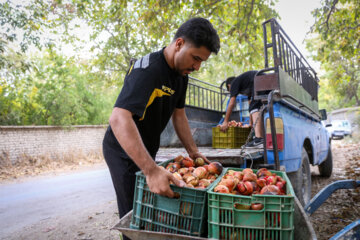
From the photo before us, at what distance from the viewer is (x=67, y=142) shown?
14070 millimetres

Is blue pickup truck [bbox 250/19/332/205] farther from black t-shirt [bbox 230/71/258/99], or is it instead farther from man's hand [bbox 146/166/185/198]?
man's hand [bbox 146/166/185/198]

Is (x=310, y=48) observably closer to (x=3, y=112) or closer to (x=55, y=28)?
(x=55, y=28)

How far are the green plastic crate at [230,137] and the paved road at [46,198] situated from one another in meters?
3.36

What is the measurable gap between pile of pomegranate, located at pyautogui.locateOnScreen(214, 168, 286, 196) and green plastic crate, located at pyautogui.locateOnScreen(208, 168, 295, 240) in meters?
0.15

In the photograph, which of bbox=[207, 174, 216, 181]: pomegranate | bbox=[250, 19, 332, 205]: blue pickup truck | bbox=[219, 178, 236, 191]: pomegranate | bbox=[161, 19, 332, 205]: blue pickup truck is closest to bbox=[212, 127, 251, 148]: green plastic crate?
bbox=[161, 19, 332, 205]: blue pickup truck

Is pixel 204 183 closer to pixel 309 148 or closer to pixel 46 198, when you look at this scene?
pixel 309 148

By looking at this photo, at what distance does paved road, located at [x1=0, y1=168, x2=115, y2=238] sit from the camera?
5316mm

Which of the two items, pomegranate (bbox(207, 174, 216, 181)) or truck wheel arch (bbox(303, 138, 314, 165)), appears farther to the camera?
truck wheel arch (bbox(303, 138, 314, 165))

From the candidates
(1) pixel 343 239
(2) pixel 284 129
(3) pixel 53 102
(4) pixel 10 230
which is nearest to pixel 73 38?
(3) pixel 53 102

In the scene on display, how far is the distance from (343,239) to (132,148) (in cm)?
157

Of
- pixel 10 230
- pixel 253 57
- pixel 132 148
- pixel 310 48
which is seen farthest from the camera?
pixel 310 48

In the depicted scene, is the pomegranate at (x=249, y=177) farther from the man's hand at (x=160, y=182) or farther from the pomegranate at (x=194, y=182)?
the man's hand at (x=160, y=182)

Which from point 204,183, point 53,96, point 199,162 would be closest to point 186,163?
point 199,162

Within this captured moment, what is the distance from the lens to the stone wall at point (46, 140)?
1138 centimetres
